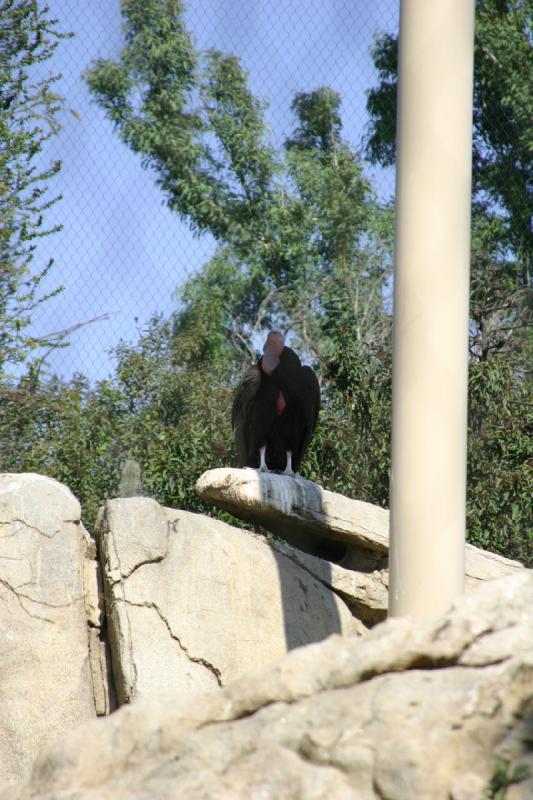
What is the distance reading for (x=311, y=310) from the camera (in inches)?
582

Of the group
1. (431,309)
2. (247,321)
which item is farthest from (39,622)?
(247,321)

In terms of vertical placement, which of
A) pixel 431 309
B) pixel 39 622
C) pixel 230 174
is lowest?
pixel 39 622

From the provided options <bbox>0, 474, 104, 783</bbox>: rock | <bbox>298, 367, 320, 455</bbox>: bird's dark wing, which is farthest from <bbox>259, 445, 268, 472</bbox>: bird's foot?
<bbox>0, 474, 104, 783</bbox>: rock

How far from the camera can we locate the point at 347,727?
83.6 inches

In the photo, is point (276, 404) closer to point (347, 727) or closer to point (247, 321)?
point (347, 727)

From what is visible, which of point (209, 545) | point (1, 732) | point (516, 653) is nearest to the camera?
point (516, 653)

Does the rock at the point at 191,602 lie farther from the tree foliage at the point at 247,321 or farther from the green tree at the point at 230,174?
the green tree at the point at 230,174

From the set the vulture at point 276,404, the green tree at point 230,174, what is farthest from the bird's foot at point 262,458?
the green tree at point 230,174

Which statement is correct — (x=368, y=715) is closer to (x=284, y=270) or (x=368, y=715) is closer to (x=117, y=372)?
(x=117, y=372)

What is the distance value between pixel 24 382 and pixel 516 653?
25.3 feet

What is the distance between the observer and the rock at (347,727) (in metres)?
2.03

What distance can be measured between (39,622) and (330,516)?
78.4 inches

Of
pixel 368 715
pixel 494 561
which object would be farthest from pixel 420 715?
pixel 494 561

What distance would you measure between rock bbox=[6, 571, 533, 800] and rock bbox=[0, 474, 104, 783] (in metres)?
3.50
